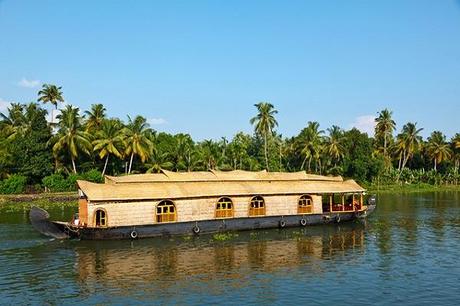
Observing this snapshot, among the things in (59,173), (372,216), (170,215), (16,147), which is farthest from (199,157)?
(170,215)

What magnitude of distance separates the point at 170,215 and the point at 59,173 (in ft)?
93.5

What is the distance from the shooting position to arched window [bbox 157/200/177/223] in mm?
24844

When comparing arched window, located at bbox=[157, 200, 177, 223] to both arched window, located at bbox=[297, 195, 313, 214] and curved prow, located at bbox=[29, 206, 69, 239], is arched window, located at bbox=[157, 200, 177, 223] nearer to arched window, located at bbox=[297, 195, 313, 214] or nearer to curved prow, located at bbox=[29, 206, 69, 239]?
curved prow, located at bbox=[29, 206, 69, 239]

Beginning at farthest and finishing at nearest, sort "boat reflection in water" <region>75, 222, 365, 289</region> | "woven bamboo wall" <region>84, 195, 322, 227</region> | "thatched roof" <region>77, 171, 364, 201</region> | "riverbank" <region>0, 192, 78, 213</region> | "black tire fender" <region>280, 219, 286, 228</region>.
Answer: "riverbank" <region>0, 192, 78, 213</region> < "black tire fender" <region>280, 219, 286, 228</region> < "thatched roof" <region>77, 171, 364, 201</region> < "woven bamboo wall" <region>84, 195, 322, 227</region> < "boat reflection in water" <region>75, 222, 365, 289</region>

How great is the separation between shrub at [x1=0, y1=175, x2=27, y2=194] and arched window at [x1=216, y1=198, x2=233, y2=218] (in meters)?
28.7

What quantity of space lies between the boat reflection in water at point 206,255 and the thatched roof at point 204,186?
230cm

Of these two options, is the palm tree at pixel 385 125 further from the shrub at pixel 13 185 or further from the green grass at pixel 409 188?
the shrub at pixel 13 185

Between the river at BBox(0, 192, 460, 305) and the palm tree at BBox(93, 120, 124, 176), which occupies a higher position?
the palm tree at BBox(93, 120, 124, 176)

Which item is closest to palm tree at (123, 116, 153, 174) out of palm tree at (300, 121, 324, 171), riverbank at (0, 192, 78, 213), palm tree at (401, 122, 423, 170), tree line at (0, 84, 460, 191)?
tree line at (0, 84, 460, 191)

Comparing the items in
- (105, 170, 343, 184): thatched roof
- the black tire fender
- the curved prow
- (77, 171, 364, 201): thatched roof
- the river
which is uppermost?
(105, 170, 343, 184): thatched roof

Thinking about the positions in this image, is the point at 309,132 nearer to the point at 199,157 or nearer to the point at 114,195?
the point at 199,157

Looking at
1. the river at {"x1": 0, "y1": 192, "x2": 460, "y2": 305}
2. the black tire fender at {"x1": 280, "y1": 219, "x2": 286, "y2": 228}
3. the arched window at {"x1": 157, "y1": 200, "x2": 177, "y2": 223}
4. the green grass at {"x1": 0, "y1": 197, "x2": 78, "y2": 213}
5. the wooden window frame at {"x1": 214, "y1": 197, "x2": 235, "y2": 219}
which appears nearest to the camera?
the river at {"x1": 0, "y1": 192, "x2": 460, "y2": 305}

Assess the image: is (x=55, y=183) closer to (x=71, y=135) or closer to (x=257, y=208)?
(x=71, y=135)

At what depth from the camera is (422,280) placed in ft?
55.7
